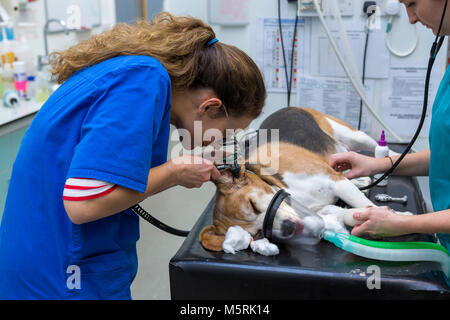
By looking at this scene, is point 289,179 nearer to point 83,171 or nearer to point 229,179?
point 229,179

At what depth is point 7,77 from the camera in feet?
8.64

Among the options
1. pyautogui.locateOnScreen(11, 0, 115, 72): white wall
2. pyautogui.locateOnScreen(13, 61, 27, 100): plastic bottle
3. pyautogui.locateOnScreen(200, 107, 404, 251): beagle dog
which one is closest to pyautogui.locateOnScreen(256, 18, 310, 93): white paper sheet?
pyautogui.locateOnScreen(200, 107, 404, 251): beagle dog

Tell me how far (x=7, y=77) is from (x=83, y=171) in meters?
2.05

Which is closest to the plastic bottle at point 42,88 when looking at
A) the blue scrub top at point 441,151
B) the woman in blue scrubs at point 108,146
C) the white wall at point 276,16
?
the white wall at point 276,16

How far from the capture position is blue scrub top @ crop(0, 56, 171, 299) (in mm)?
923

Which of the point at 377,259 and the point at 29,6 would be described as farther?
the point at 29,6

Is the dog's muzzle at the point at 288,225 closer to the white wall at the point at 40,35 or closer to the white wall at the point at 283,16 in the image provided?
the white wall at the point at 283,16

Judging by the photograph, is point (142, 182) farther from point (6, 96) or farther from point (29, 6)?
point (29, 6)

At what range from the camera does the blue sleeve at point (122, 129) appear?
2.98 feet

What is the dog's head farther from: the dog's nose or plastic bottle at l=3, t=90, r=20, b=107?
plastic bottle at l=3, t=90, r=20, b=107

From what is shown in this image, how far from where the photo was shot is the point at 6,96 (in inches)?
98.7
